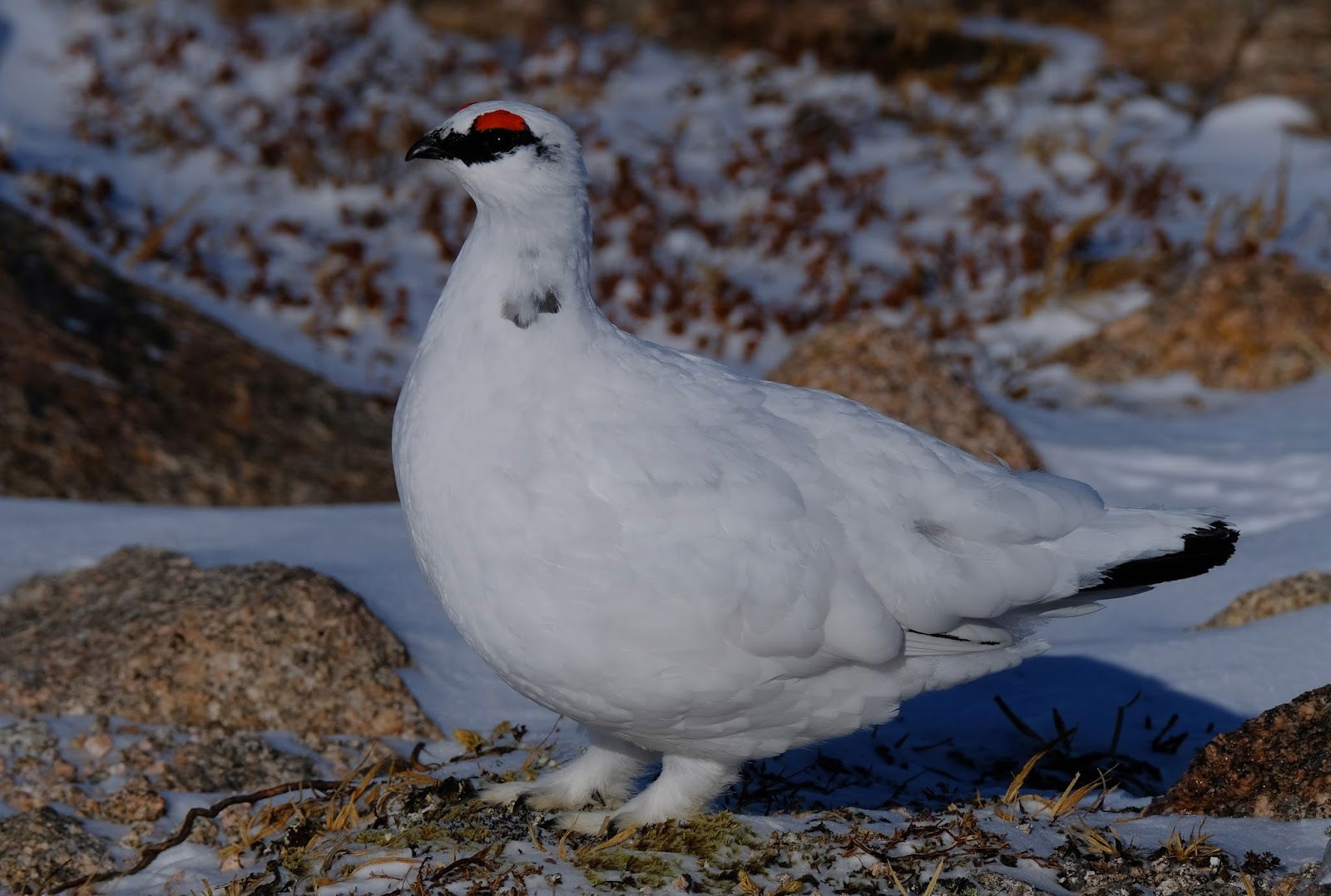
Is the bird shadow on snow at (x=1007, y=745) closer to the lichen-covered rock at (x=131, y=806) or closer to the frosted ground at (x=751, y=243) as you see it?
the frosted ground at (x=751, y=243)

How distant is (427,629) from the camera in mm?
4562

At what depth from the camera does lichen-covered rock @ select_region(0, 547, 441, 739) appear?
4.09 metres

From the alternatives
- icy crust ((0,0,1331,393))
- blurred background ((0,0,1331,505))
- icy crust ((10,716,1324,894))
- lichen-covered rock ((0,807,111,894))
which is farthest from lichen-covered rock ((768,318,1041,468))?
lichen-covered rock ((0,807,111,894))

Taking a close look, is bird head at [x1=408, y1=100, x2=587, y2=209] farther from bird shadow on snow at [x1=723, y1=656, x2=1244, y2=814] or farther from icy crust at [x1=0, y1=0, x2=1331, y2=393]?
icy crust at [x1=0, y1=0, x2=1331, y2=393]

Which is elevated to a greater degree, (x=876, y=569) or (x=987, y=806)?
(x=876, y=569)

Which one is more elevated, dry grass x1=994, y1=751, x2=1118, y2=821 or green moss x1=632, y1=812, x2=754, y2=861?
dry grass x1=994, y1=751, x2=1118, y2=821

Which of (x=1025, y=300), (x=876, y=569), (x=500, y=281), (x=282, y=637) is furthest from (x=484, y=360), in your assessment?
(x=1025, y=300)

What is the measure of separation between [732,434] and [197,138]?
29.6ft

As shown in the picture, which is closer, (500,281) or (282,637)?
(500,281)

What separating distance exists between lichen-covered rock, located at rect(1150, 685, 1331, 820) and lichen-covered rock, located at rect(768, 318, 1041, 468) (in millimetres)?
2905

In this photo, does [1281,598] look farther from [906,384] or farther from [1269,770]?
[906,384]

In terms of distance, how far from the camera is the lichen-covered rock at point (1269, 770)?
3.22m

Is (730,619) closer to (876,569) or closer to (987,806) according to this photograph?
(876,569)

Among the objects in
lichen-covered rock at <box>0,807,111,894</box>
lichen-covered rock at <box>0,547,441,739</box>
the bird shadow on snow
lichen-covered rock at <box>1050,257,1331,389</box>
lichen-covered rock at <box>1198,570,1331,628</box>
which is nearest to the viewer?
lichen-covered rock at <box>0,807,111,894</box>
